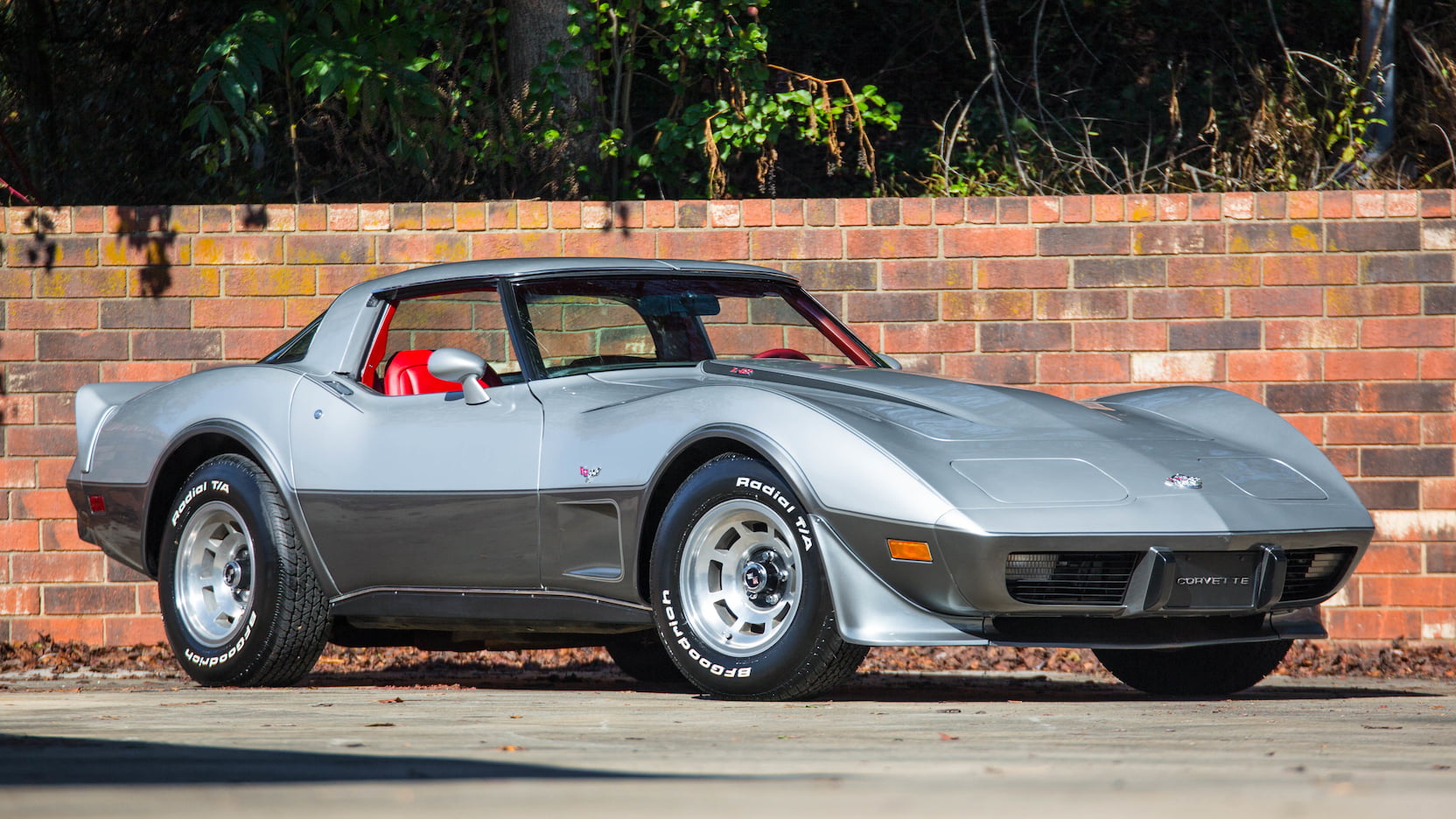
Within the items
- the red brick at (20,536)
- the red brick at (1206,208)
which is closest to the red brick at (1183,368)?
the red brick at (1206,208)

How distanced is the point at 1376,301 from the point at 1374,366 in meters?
0.28

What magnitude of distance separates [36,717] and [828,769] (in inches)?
96.9

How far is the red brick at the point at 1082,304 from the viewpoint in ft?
24.4

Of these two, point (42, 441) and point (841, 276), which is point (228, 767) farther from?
point (42, 441)

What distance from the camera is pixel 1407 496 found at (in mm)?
7312

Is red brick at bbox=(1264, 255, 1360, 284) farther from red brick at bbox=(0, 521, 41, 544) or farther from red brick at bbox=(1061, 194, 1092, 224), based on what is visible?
red brick at bbox=(0, 521, 41, 544)

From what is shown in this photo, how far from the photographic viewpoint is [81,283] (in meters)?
7.75

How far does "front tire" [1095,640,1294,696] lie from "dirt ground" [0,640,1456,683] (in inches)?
43.2

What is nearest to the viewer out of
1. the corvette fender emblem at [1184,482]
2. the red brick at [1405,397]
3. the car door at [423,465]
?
the corvette fender emblem at [1184,482]

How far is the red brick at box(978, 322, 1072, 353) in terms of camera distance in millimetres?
7449

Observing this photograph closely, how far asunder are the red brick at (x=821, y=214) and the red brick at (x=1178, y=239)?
132cm

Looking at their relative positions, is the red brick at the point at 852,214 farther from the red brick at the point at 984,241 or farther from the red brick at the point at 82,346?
the red brick at the point at 82,346

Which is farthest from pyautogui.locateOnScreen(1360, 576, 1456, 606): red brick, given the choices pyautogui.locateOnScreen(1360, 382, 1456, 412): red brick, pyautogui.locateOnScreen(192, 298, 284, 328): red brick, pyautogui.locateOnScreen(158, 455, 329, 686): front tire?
pyautogui.locateOnScreen(192, 298, 284, 328): red brick

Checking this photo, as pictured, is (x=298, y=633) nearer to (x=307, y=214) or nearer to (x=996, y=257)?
(x=307, y=214)
